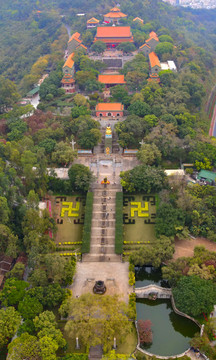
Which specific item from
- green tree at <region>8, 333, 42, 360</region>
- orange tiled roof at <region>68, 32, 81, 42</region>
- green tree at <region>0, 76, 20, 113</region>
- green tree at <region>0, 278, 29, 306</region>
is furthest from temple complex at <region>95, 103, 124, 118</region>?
green tree at <region>8, 333, 42, 360</region>

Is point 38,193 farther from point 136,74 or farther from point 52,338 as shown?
point 136,74

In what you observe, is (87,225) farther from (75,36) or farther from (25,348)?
(75,36)

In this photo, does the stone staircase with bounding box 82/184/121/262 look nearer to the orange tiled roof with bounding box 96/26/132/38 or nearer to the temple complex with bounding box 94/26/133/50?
the temple complex with bounding box 94/26/133/50

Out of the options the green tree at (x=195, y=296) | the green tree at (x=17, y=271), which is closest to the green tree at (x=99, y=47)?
the green tree at (x=17, y=271)

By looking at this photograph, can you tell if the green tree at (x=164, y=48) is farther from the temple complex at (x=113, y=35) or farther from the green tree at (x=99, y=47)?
the green tree at (x=99, y=47)

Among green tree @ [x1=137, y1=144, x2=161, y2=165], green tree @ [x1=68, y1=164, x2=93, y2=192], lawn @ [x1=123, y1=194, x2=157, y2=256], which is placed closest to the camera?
lawn @ [x1=123, y1=194, x2=157, y2=256]

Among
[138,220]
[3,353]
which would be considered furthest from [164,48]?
[3,353]
